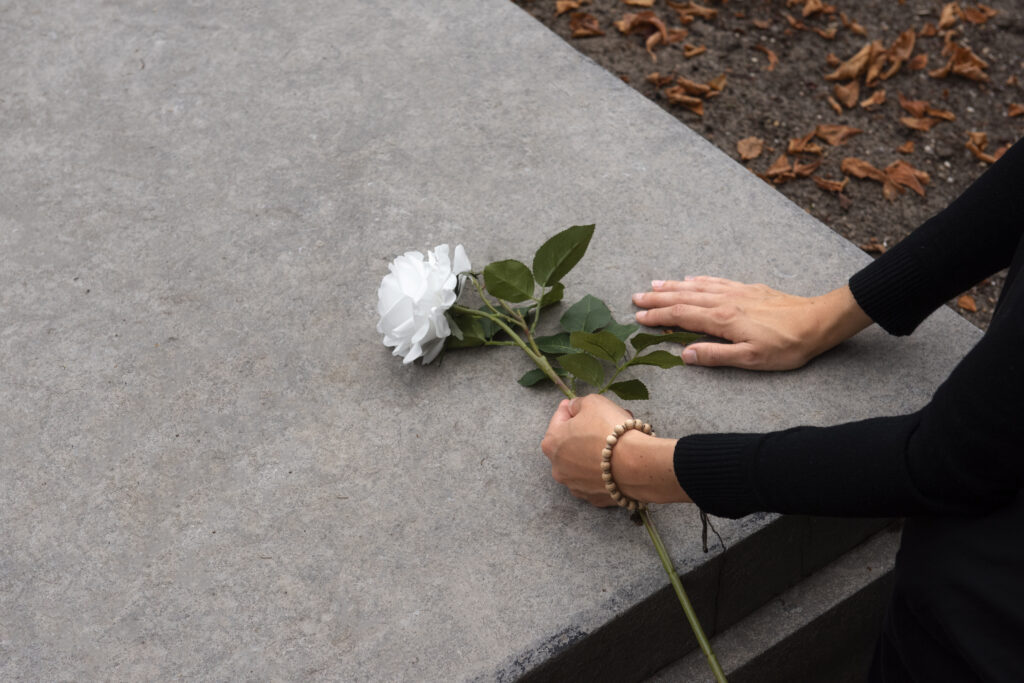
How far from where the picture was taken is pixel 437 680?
120cm

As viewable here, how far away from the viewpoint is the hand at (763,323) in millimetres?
1486

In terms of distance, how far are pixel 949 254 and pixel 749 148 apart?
1316mm

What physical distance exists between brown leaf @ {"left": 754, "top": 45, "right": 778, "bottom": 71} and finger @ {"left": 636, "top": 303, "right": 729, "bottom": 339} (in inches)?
63.1

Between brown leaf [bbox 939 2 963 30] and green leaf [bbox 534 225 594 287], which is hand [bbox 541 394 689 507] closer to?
green leaf [bbox 534 225 594 287]

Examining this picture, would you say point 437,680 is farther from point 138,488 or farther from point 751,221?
point 751,221

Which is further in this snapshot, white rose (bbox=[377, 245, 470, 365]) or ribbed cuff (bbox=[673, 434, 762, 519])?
white rose (bbox=[377, 245, 470, 365])

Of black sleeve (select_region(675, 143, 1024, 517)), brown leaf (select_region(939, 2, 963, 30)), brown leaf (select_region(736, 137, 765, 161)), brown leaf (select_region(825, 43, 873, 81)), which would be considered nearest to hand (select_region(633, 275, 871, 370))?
black sleeve (select_region(675, 143, 1024, 517))

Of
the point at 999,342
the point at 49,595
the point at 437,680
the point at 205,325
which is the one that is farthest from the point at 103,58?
the point at 999,342

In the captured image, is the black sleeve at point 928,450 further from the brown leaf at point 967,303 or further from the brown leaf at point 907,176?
the brown leaf at point 907,176

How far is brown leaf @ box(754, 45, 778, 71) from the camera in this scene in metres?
2.86

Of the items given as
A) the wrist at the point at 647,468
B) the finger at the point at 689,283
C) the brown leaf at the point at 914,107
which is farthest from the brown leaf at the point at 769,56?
the wrist at the point at 647,468

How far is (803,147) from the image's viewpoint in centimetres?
263

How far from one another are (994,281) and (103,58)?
93.2 inches

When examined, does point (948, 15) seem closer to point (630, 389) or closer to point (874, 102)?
point (874, 102)
